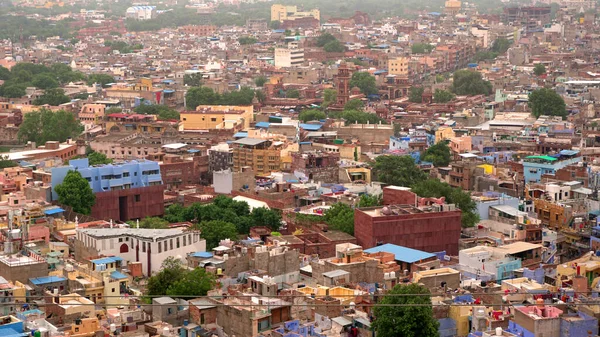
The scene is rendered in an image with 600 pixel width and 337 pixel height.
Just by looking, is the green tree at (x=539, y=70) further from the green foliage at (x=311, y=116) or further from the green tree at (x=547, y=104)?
the green foliage at (x=311, y=116)

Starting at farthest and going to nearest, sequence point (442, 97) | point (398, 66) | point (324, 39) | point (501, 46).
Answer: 1. point (324, 39)
2. point (501, 46)
3. point (398, 66)
4. point (442, 97)

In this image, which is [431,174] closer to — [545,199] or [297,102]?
[545,199]

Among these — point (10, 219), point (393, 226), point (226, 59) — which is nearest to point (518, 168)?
point (393, 226)

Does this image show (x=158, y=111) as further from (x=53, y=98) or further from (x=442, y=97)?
(x=442, y=97)

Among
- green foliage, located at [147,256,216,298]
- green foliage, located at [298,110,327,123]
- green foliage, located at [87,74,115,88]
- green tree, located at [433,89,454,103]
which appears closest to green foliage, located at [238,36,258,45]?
green foliage, located at [87,74,115,88]

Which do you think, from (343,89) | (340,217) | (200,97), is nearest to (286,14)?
(200,97)
